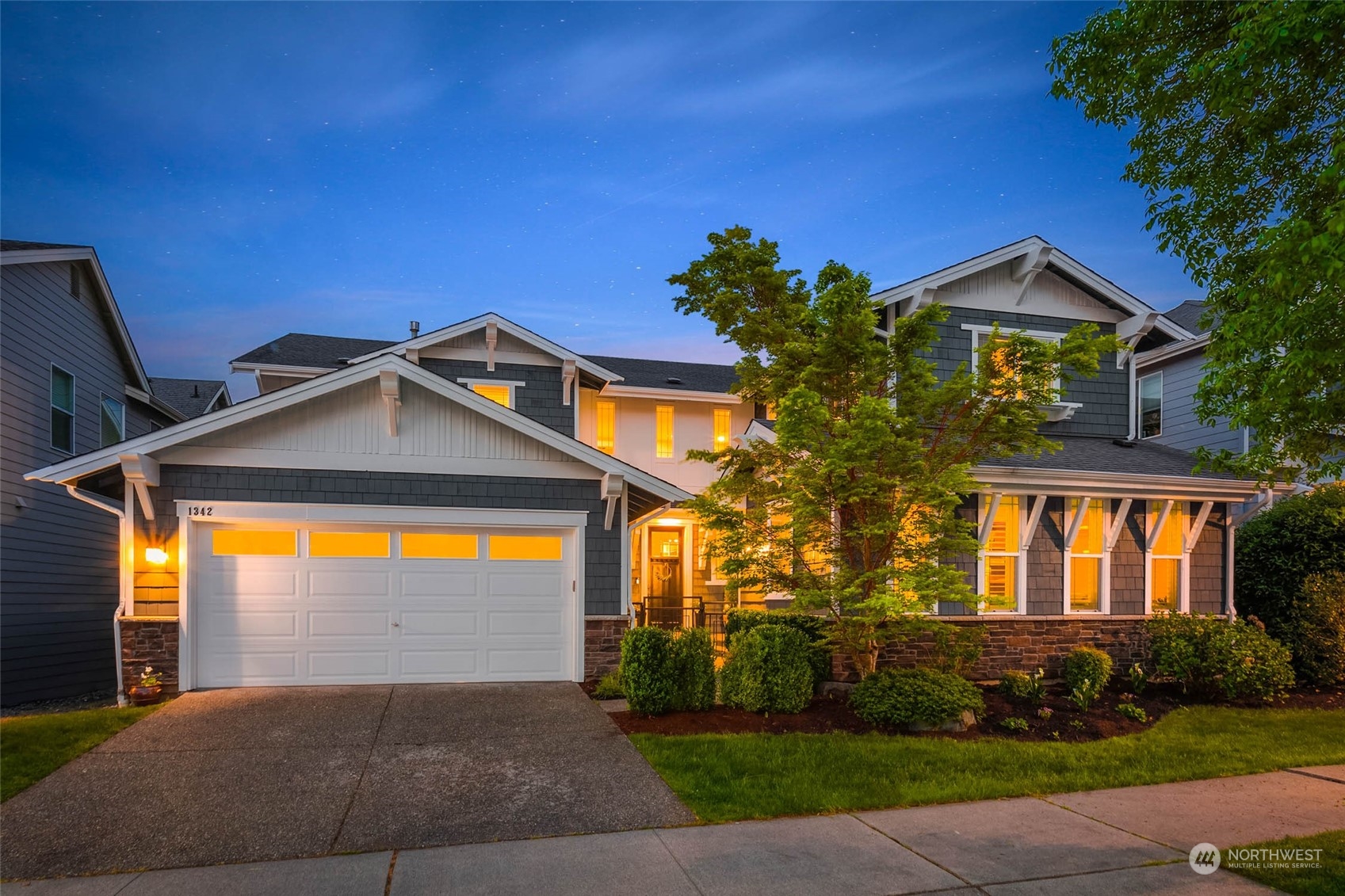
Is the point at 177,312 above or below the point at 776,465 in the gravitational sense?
above

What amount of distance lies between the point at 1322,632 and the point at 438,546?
47.0ft

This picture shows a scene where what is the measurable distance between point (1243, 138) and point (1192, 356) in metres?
12.4

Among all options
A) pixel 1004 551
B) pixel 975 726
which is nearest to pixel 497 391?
pixel 1004 551

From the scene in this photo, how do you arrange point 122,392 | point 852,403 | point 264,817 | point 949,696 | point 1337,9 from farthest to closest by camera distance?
1. point 122,392
2. point 852,403
3. point 949,696
4. point 264,817
5. point 1337,9

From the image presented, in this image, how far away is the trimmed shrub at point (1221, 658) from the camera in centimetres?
1104

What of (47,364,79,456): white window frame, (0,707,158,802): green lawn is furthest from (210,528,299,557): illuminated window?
(47,364,79,456): white window frame

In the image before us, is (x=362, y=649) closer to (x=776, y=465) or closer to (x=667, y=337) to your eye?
(x=776, y=465)

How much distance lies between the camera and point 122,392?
16391mm

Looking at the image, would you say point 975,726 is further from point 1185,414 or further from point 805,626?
point 1185,414

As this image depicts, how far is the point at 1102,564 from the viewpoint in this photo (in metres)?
13.1

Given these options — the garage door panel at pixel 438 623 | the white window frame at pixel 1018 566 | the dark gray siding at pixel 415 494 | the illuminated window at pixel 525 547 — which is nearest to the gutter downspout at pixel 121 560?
the dark gray siding at pixel 415 494

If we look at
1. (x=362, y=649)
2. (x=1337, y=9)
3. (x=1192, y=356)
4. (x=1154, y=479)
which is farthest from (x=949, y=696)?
(x=1192, y=356)

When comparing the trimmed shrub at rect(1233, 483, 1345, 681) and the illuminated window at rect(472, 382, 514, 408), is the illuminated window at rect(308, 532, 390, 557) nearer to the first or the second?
the illuminated window at rect(472, 382, 514, 408)

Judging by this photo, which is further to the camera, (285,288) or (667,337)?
(667,337)
